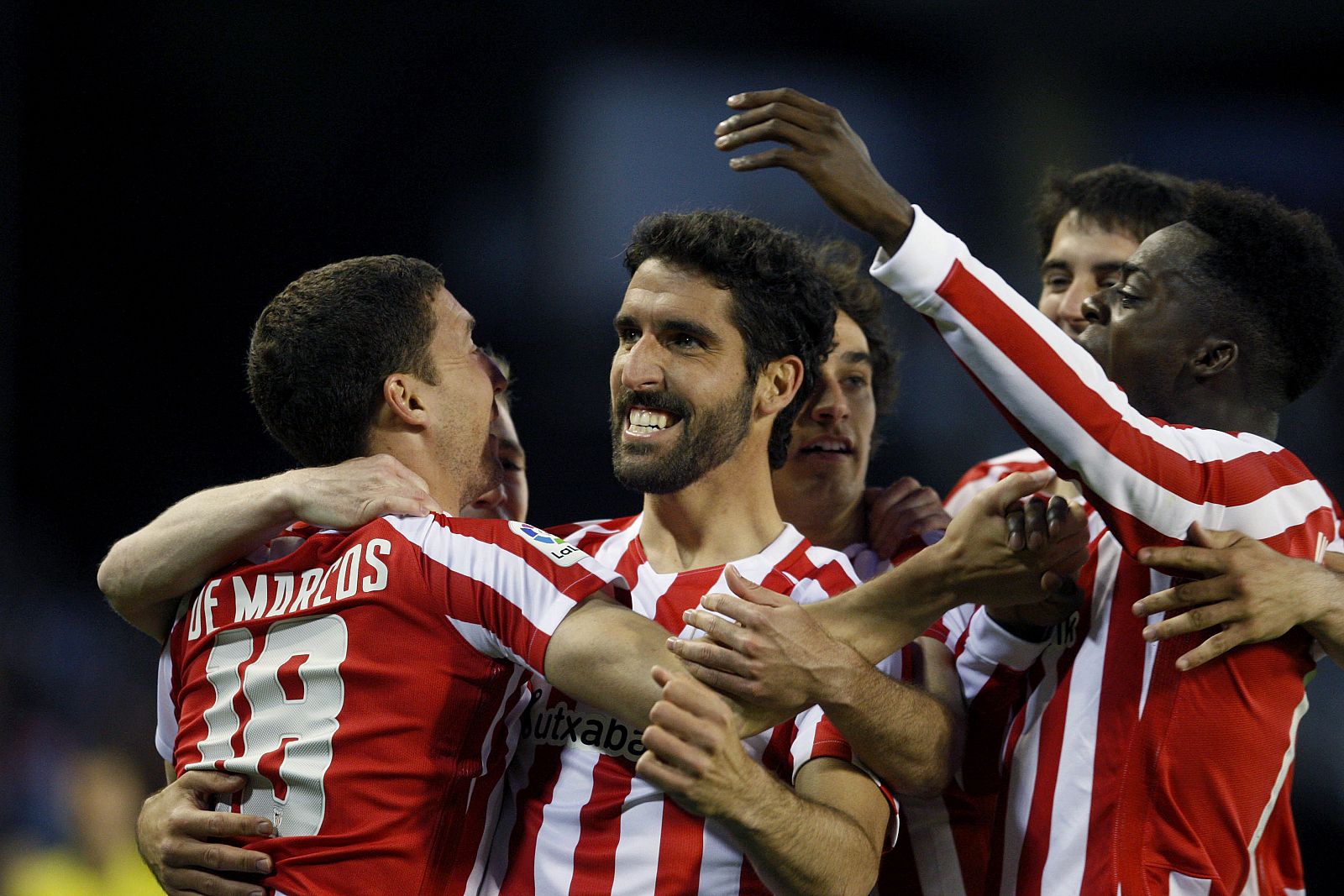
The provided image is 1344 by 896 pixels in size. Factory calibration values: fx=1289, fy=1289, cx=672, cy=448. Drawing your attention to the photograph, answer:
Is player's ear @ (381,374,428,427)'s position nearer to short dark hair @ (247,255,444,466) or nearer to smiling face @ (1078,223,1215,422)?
short dark hair @ (247,255,444,466)

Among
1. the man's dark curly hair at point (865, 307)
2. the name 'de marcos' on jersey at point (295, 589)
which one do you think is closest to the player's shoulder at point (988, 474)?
the man's dark curly hair at point (865, 307)

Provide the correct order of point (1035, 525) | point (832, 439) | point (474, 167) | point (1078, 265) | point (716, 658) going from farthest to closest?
point (474, 167) → point (1078, 265) → point (832, 439) → point (1035, 525) → point (716, 658)

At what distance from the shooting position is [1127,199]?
4105 millimetres

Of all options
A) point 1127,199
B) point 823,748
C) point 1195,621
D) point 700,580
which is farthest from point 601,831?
point 1127,199

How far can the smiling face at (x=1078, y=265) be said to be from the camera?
4004 mm

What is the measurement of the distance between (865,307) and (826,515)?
65 centimetres

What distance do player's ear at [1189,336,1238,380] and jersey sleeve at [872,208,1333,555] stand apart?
36cm

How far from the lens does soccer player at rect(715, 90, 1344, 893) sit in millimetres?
2066

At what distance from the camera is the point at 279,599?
235 cm

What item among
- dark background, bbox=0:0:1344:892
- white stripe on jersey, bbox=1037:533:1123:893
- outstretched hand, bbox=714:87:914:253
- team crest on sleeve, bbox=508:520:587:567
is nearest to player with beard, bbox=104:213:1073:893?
white stripe on jersey, bbox=1037:533:1123:893

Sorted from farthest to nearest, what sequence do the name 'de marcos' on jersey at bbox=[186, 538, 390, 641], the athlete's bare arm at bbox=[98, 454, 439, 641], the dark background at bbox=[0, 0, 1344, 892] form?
the dark background at bbox=[0, 0, 1344, 892], the athlete's bare arm at bbox=[98, 454, 439, 641], the name 'de marcos' on jersey at bbox=[186, 538, 390, 641]

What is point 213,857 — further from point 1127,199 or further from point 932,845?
point 1127,199

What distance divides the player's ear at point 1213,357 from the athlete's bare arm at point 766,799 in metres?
1.02

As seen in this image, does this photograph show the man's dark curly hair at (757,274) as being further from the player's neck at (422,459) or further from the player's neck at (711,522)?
the player's neck at (422,459)
